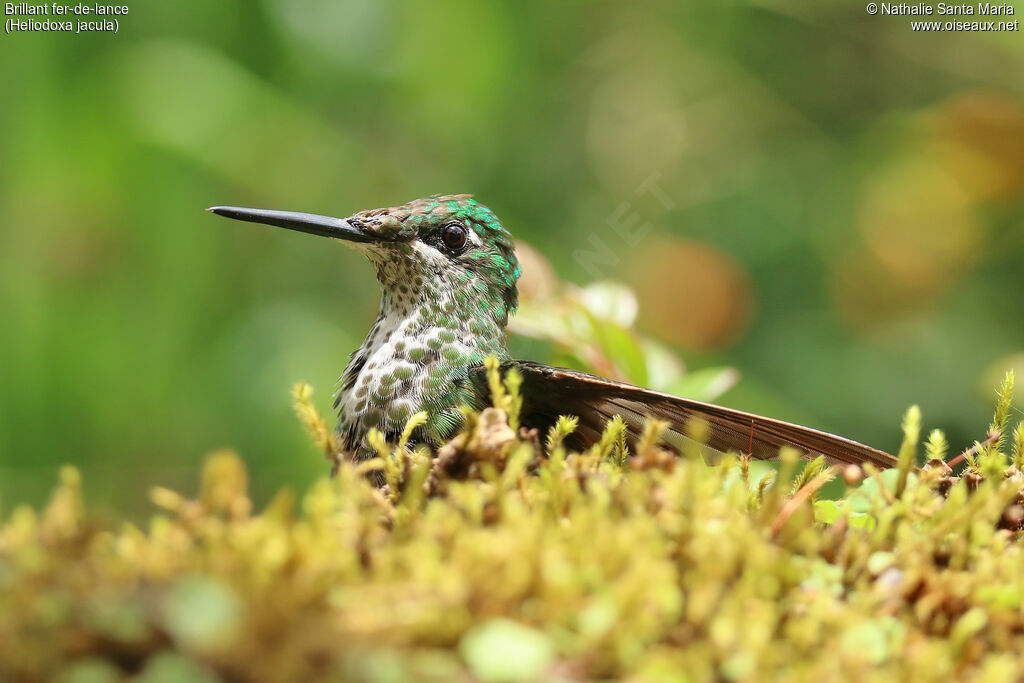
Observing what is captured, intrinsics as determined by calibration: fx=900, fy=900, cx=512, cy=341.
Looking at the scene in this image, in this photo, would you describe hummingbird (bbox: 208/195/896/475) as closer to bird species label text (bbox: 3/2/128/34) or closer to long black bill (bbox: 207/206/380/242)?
long black bill (bbox: 207/206/380/242)

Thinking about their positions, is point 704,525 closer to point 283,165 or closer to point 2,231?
point 283,165

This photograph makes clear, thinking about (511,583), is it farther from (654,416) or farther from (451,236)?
(451,236)

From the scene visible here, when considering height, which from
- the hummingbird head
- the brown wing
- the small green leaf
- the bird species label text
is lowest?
the small green leaf

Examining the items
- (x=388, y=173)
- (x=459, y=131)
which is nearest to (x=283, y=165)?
(x=388, y=173)

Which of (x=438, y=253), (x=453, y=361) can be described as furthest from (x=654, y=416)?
(x=438, y=253)

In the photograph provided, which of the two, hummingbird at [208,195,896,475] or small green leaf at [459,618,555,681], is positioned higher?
hummingbird at [208,195,896,475]

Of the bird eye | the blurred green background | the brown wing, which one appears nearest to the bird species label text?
the blurred green background

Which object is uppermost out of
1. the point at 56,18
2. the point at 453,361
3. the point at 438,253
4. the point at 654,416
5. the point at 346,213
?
the point at 56,18

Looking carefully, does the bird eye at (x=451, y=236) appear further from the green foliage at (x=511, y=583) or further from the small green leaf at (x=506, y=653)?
the small green leaf at (x=506, y=653)
